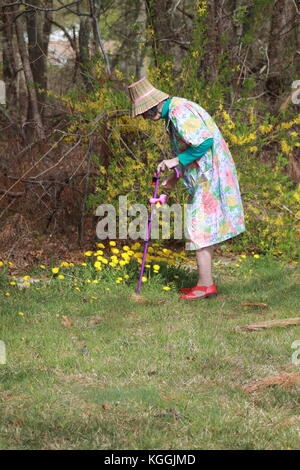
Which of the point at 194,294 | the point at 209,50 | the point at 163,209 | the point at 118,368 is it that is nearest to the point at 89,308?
the point at 194,294

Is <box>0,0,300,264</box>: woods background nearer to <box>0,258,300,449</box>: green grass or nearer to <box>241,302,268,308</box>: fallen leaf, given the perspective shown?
<box>0,258,300,449</box>: green grass

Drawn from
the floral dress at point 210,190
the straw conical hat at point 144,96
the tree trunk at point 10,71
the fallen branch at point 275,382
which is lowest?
the fallen branch at point 275,382

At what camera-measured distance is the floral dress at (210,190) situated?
545 cm

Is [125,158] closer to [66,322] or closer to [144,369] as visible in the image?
[66,322]

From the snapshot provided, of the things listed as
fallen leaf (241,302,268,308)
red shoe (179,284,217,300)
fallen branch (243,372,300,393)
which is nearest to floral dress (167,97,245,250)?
red shoe (179,284,217,300)

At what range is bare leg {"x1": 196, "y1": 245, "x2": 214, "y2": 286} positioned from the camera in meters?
5.63

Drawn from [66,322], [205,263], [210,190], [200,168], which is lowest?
[66,322]

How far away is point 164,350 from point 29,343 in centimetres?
93

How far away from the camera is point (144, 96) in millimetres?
5406

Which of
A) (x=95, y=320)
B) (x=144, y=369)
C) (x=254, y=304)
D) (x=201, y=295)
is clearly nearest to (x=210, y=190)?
(x=201, y=295)

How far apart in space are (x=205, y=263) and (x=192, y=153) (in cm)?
96

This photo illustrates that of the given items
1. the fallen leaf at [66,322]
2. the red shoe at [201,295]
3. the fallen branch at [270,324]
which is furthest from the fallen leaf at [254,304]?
the fallen leaf at [66,322]

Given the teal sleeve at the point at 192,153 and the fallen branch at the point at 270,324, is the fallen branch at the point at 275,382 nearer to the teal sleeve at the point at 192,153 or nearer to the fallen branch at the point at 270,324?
the fallen branch at the point at 270,324
